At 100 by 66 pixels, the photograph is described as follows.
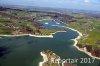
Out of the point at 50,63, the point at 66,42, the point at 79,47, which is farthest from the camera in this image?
the point at 66,42

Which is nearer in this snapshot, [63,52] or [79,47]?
[63,52]

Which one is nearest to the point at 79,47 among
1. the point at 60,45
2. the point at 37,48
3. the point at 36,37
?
the point at 60,45

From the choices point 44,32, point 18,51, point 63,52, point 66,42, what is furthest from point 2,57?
point 44,32

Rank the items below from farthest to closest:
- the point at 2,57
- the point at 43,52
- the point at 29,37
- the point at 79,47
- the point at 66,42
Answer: the point at 29,37 → the point at 66,42 → the point at 79,47 → the point at 43,52 → the point at 2,57

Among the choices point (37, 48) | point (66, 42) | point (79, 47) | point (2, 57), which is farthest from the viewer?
point (66, 42)

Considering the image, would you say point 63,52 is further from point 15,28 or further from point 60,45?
point 15,28

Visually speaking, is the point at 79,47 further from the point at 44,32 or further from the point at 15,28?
the point at 15,28

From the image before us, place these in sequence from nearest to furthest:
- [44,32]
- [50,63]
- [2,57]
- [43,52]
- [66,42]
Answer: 1. [50,63]
2. [2,57]
3. [43,52]
4. [66,42]
5. [44,32]

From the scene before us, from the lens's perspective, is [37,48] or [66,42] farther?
[66,42]
